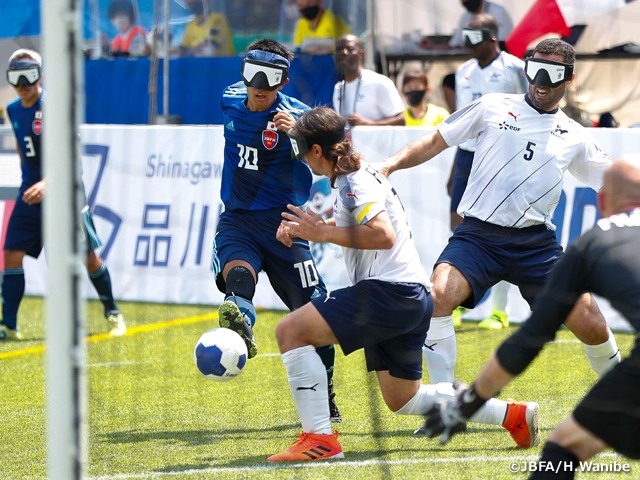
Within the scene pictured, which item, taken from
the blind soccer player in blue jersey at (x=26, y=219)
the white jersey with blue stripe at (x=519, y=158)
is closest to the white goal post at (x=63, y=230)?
the white jersey with blue stripe at (x=519, y=158)

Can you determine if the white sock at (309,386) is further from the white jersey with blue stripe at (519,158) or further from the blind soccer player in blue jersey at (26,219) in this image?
the blind soccer player in blue jersey at (26,219)

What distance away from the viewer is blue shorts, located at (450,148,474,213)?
27.1 feet

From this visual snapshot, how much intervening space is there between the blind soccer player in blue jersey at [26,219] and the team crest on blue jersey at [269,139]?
292 cm

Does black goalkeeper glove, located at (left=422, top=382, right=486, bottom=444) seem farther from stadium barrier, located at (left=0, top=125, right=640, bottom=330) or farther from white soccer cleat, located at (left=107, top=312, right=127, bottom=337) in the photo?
stadium barrier, located at (left=0, top=125, right=640, bottom=330)

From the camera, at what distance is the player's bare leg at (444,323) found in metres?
5.51

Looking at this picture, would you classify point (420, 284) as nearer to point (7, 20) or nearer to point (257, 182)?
point (257, 182)

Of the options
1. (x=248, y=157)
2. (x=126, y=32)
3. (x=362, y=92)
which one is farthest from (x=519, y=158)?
(x=126, y=32)

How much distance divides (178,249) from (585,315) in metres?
5.57

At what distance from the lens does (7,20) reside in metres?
12.1

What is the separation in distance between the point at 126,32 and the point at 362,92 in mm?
3903

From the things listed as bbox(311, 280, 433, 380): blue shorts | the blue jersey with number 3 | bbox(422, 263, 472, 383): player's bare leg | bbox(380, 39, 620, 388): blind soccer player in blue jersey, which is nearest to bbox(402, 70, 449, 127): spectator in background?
the blue jersey with number 3

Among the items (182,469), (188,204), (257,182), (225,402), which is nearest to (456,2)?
(188,204)

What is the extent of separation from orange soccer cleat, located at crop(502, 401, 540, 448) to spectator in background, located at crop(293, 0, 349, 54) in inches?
255

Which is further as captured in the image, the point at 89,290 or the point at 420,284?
the point at 89,290
